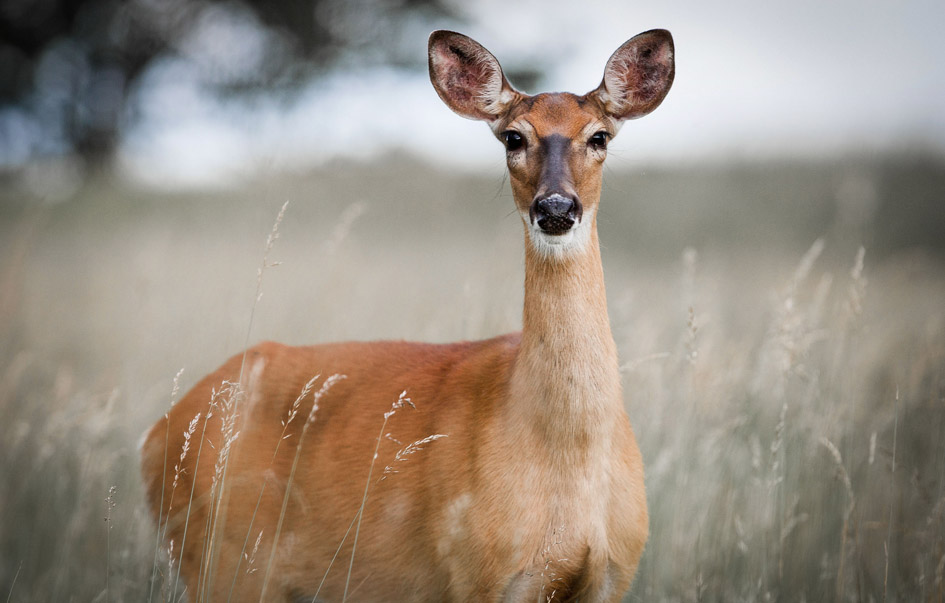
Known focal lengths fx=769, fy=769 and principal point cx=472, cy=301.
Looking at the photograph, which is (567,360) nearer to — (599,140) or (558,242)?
(558,242)

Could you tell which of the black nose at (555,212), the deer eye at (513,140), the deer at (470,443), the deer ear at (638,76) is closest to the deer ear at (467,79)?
the deer at (470,443)

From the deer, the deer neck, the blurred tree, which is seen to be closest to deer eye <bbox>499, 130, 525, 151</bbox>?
the deer

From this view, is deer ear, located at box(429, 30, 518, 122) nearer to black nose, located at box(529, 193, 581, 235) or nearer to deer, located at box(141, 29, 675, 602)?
deer, located at box(141, 29, 675, 602)

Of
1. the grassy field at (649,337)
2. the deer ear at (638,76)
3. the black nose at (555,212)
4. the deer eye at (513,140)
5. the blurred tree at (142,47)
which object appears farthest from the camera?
the blurred tree at (142,47)

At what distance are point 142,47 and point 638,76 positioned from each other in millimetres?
13040

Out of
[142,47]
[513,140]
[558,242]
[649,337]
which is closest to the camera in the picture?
[558,242]

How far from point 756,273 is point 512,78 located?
494 centimetres

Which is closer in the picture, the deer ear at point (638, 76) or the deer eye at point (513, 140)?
the deer eye at point (513, 140)

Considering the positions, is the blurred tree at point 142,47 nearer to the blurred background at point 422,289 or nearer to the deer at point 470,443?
the blurred background at point 422,289

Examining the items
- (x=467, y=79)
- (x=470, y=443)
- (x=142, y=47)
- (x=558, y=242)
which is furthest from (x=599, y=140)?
(x=142, y=47)

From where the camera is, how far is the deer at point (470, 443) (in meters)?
2.24

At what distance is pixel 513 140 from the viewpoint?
252 cm

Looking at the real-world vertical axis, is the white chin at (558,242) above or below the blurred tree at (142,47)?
below

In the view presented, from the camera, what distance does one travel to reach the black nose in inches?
84.1
